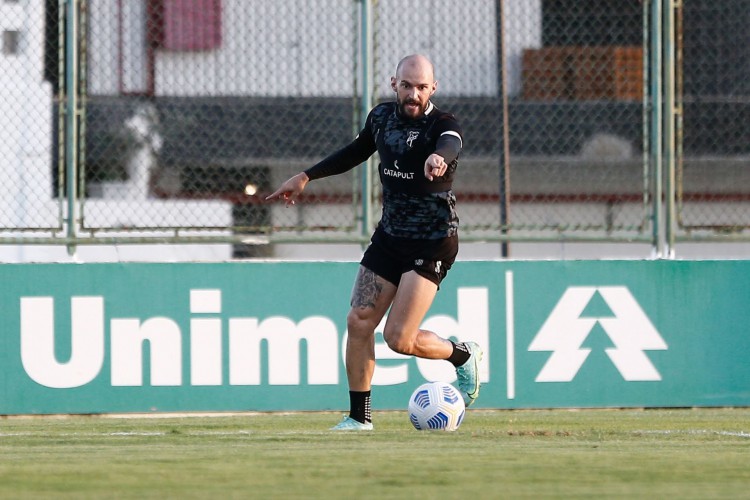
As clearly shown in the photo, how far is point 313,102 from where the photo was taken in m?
11.5

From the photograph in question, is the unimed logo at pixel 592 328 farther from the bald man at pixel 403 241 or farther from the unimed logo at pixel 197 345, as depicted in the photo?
the bald man at pixel 403 241

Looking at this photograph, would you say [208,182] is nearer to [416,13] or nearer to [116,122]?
[116,122]

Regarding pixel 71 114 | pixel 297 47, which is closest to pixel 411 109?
pixel 297 47

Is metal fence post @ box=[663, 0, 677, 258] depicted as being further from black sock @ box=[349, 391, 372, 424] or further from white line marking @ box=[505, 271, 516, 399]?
black sock @ box=[349, 391, 372, 424]

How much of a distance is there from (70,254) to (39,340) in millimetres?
705

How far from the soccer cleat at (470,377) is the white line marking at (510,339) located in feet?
6.99

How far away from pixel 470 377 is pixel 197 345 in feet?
8.84

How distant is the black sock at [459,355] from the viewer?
27.1 ft

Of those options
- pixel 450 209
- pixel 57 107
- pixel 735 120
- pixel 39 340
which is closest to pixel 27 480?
pixel 450 209

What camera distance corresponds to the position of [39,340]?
10.2 m

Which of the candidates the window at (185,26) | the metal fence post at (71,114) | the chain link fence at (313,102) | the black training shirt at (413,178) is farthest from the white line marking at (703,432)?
the window at (185,26)

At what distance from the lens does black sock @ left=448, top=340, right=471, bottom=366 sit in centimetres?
827

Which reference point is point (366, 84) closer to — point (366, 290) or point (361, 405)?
point (366, 290)

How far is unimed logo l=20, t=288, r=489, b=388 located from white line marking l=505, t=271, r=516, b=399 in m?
0.16
